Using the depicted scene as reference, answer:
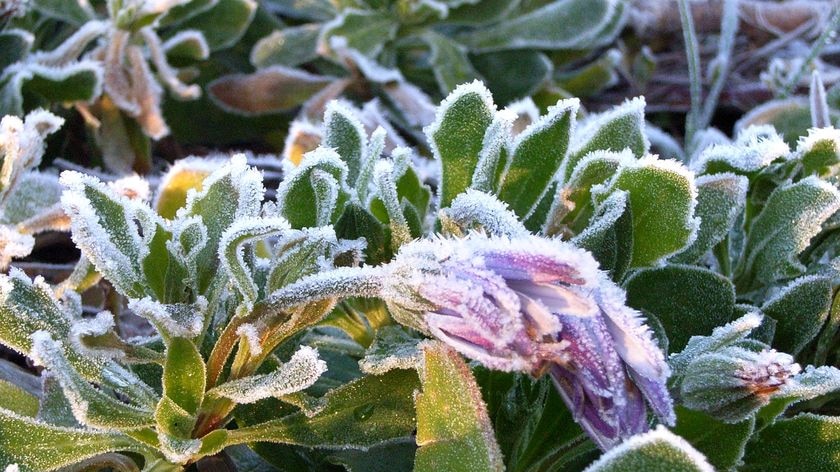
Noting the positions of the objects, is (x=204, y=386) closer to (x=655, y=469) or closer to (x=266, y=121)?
(x=655, y=469)

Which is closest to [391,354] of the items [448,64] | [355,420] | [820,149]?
[355,420]

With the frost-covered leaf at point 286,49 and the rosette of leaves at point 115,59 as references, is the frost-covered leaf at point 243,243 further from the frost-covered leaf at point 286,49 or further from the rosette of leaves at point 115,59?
the frost-covered leaf at point 286,49

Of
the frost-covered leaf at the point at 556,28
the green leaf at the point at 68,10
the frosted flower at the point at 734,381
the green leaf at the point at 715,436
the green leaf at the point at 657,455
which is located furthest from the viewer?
the frost-covered leaf at the point at 556,28

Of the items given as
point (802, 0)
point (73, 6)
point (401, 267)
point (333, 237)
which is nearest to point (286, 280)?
point (333, 237)

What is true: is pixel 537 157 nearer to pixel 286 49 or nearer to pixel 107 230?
pixel 107 230

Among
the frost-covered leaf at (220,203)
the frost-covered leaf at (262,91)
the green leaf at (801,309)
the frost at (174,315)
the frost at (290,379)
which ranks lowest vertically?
the frost-covered leaf at (262,91)

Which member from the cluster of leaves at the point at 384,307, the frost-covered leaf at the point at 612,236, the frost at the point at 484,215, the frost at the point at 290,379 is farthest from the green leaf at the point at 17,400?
the frost-covered leaf at the point at 612,236
